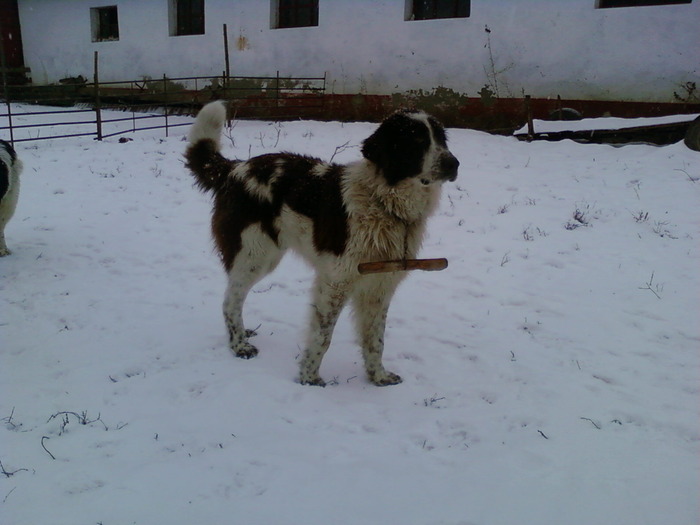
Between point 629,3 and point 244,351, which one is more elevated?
point 629,3

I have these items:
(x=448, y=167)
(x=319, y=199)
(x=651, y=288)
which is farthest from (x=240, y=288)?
(x=651, y=288)

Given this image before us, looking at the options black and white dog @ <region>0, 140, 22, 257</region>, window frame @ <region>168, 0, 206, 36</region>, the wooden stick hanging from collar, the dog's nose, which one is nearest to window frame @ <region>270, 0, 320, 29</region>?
window frame @ <region>168, 0, 206, 36</region>

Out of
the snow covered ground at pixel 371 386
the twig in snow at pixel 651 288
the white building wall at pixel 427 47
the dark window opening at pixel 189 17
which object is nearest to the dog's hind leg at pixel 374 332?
the snow covered ground at pixel 371 386

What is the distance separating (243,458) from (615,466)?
1.82 meters

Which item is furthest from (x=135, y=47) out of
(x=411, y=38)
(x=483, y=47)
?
(x=483, y=47)

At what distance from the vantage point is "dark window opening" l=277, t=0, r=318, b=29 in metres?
13.9

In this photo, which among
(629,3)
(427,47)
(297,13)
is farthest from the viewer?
(297,13)

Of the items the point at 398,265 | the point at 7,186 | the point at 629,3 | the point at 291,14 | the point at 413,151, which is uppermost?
the point at 291,14

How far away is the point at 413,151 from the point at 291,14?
12.8m

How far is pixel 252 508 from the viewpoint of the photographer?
2326mm

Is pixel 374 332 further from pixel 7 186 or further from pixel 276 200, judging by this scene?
pixel 7 186

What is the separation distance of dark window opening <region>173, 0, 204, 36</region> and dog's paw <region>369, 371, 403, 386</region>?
14807mm

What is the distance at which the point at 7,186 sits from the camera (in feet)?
18.0

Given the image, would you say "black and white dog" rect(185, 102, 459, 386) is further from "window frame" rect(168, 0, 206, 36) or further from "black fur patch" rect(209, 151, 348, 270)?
"window frame" rect(168, 0, 206, 36)
